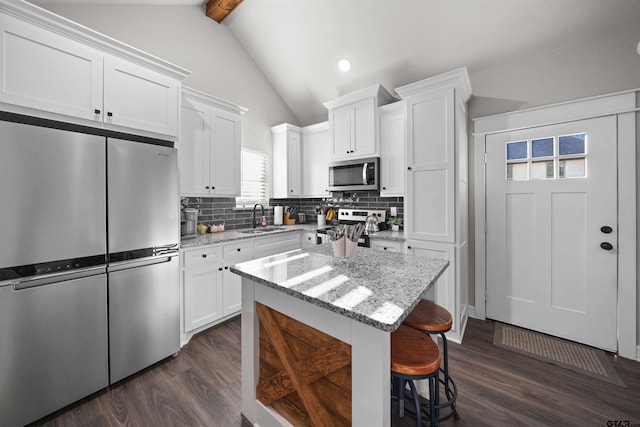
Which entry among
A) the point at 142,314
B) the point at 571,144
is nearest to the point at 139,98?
the point at 142,314

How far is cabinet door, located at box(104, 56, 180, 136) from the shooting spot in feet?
6.40

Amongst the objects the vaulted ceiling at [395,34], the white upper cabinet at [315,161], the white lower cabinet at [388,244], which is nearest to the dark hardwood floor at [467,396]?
the white lower cabinet at [388,244]

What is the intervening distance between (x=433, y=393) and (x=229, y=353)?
1798 millimetres

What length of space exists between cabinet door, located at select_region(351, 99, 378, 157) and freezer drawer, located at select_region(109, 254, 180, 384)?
2.56 metres

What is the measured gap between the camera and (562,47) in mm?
2510

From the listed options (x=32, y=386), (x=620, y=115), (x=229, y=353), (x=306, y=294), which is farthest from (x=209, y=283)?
(x=620, y=115)

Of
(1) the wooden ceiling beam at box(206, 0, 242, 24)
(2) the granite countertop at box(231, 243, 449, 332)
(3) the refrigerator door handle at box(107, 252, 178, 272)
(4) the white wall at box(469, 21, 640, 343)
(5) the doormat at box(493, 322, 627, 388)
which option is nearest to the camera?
(2) the granite countertop at box(231, 243, 449, 332)

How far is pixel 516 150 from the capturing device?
2805mm

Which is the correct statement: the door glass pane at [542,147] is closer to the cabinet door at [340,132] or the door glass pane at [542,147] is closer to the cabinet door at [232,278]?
the cabinet door at [340,132]

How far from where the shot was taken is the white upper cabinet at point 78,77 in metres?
1.55

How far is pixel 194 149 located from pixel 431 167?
8.50 feet

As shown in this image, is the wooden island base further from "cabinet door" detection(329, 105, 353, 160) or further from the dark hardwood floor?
"cabinet door" detection(329, 105, 353, 160)

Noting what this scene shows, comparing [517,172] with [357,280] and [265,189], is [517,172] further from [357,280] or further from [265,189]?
[265,189]

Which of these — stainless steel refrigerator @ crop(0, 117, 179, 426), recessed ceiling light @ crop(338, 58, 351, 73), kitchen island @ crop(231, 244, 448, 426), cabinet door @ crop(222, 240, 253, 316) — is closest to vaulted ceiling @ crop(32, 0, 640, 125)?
recessed ceiling light @ crop(338, 58, 351, 73)
